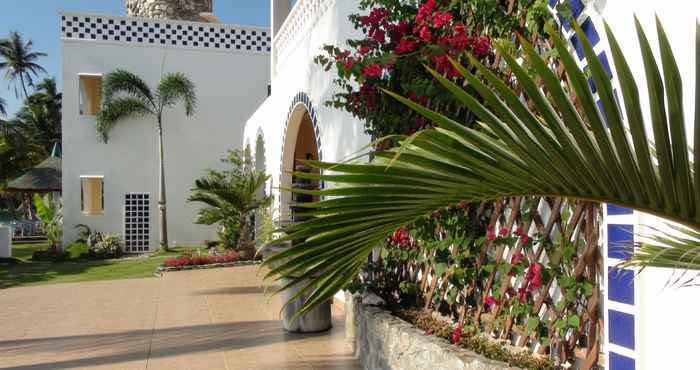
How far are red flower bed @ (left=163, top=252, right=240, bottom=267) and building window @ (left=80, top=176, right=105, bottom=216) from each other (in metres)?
6.37

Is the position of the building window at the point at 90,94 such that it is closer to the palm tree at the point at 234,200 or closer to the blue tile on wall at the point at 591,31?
the palm tree at the point at 234,200

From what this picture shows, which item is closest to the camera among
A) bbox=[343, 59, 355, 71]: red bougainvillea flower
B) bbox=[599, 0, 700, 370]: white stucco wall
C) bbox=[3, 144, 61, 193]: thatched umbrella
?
bbox=[599, 0, 700, 370]: white stucco wall

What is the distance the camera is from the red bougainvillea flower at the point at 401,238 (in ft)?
13.7

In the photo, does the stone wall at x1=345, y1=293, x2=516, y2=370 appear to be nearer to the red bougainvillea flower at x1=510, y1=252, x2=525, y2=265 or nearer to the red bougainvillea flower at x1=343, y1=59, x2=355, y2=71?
the red bougainvillea flower at x1=510, y1=252, x2=525, y2=265

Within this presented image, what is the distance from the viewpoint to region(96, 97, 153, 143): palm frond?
15.7 m

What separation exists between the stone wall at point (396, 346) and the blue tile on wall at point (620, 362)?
46cm

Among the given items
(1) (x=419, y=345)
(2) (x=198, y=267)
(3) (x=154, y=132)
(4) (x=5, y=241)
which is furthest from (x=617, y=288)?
(4) (x=5, y=241)

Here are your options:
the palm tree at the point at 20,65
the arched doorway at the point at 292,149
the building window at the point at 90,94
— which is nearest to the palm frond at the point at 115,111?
the building window at the point at 90,94

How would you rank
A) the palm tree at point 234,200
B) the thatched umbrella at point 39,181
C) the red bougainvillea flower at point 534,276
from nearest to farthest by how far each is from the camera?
the red bougainvillea flower at point 534,276
the palm tree at point 234,200
the thatched umbrella at point 39,181

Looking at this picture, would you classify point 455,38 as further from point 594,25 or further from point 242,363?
point 242,363

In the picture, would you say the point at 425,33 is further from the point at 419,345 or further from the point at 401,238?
the point at 419,345

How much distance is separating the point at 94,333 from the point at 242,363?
6.99 ft

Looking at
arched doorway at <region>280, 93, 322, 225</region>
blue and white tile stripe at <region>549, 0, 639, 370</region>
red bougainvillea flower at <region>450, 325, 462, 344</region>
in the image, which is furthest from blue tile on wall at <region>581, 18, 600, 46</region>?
arched doorway at <region>280, 93, 322, 225</region>

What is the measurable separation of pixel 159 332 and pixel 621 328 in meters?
4.65
